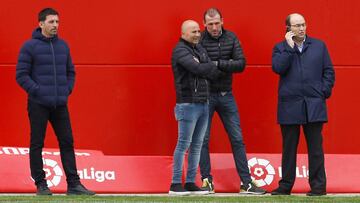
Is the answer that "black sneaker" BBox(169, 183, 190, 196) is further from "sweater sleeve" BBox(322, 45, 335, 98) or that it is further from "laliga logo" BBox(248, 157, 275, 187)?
"sweater sleeve" BBox(322, 45, 335, 98)

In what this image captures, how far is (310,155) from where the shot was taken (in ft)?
31.2

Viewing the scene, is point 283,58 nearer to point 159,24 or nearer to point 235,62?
point 235,62

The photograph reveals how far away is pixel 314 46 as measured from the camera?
9469 millimetres

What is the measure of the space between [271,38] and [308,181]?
1800 millimetres

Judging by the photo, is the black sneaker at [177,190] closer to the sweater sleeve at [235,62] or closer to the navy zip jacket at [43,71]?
the sweater sleeve at [235,62]

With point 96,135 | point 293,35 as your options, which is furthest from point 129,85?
point 293,35

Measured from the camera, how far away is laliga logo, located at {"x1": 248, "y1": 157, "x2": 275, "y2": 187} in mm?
10266

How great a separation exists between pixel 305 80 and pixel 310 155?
2.42 feet

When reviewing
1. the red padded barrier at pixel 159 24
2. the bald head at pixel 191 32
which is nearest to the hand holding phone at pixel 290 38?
the bald head at pixel 191 32

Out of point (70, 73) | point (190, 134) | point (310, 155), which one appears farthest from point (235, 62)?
point (70, 73)

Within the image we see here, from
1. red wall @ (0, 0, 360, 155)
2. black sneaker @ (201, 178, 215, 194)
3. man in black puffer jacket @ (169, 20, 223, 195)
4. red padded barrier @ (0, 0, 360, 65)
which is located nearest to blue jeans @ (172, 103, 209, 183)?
man in black puffer jacket @ (169, 20, 223, 195)

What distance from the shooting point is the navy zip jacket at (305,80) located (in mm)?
9391

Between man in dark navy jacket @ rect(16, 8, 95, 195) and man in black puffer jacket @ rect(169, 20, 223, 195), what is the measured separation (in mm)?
977

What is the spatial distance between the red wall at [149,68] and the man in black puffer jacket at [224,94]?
977 millimetres
